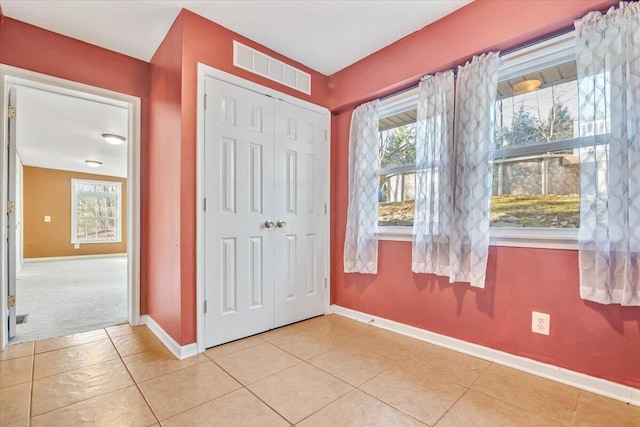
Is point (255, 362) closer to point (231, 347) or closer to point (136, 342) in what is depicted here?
point (231, 347)

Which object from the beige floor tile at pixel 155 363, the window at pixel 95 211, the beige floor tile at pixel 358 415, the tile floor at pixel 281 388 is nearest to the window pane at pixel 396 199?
the tile floor at pixel 281 388

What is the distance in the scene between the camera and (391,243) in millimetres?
2594

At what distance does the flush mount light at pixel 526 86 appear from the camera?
1930 mm

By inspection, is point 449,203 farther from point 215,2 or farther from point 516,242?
point 215,2

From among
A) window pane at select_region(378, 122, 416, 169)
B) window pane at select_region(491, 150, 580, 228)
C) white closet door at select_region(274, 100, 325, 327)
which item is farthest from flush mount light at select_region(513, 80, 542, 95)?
white closet door at select_region(274, 100, 325, 327)

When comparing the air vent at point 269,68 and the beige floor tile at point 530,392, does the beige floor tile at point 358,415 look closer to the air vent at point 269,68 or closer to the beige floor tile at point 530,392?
the beige floor tile at point 530,392

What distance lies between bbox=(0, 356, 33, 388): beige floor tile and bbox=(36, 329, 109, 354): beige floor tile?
0.50 ft

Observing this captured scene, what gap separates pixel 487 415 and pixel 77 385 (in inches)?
87.7

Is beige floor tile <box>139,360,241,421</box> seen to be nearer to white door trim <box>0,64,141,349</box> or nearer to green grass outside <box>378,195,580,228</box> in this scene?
white door trim <box>0,64,141,349</box>

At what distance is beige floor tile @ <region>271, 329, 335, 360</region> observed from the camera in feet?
6.96

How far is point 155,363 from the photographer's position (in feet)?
6.41

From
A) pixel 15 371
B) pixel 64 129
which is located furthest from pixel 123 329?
pixel 64 129

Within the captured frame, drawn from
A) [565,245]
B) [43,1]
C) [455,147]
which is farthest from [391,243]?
[43,1]

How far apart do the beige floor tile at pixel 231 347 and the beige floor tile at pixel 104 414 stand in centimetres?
53
